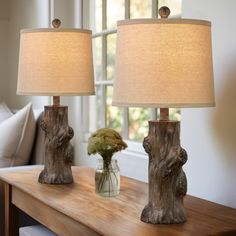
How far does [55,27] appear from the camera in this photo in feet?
7.18

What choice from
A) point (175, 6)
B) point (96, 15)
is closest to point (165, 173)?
point (175, 6)

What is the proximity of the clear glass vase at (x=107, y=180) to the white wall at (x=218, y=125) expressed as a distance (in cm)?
29

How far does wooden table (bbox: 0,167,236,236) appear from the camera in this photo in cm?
147

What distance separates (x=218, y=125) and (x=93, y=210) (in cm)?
55

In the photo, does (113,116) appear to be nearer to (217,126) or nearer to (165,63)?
(217,126)

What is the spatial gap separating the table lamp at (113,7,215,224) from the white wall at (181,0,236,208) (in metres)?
0.27

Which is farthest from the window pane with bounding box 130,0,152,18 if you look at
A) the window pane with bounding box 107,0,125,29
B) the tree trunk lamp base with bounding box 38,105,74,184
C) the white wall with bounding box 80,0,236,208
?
the tree trunk lamp base with bounding box 38,105,74,184

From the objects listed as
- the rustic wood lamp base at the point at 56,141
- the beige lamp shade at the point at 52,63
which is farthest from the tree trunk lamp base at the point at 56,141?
the beige lamp shade at the point at 52,63

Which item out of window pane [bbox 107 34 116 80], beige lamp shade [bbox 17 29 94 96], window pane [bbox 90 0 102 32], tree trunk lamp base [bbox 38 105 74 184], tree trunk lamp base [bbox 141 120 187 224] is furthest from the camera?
window pane [bbox 90 0 102 32]

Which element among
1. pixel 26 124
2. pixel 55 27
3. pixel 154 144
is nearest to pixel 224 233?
pixel 154 144

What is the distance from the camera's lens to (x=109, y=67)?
116 inches

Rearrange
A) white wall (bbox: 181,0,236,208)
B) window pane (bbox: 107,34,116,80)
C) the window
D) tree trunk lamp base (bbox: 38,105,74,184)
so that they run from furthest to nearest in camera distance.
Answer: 1. window pane (bbox: 107,34,116,80)
2. the window
3. tree trunk lamp base (bbox: 38,105,74,184)
4. white wall (bbox: 181,0,236,208)

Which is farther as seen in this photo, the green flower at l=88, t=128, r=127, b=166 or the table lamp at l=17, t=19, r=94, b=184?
the table lamp at l=17, t=19, r=94, b=184

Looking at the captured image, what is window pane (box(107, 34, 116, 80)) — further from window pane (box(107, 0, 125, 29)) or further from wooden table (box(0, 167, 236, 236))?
wooden table (box(0, 167, 236, 236))
